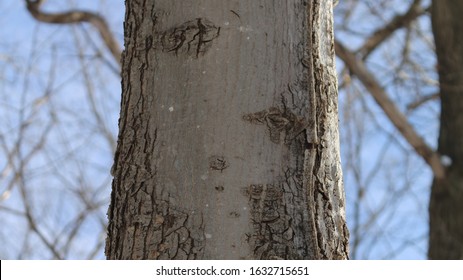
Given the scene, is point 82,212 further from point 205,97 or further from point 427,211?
point 205,97

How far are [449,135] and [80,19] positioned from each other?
2.84 metres

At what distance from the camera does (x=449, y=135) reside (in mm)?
5363

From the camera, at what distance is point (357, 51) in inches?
213

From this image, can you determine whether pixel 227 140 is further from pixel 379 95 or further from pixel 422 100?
pixel 422 100

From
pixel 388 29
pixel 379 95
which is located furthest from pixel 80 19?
pixel 388 29

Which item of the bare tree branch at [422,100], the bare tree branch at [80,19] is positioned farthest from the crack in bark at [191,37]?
the bare tree branch at [422,100]

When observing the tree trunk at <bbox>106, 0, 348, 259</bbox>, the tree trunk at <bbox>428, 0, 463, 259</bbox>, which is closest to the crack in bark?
the tree trunk at <bbox>106, 0, 348, 259</bbox>

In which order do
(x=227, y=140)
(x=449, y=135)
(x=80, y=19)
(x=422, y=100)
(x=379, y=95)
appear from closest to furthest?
(x=227, y=140)
(x=379, y=95)
(x=80, y=19)
(x=449, y=135)
(x=422, y=100)

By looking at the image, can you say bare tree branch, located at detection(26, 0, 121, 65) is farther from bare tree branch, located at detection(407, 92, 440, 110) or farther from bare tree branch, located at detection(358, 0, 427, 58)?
bare tree branch, located at detection(407, 92, 440, 110)

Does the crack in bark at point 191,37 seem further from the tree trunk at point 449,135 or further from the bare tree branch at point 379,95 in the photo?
the tree trunk at point 449,135

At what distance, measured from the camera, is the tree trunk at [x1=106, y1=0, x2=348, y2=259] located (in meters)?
1.13

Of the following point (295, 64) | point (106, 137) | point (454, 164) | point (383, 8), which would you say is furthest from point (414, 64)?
point (295, 64)

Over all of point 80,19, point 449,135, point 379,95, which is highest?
point 80,19

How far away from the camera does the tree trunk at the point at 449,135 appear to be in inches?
202
